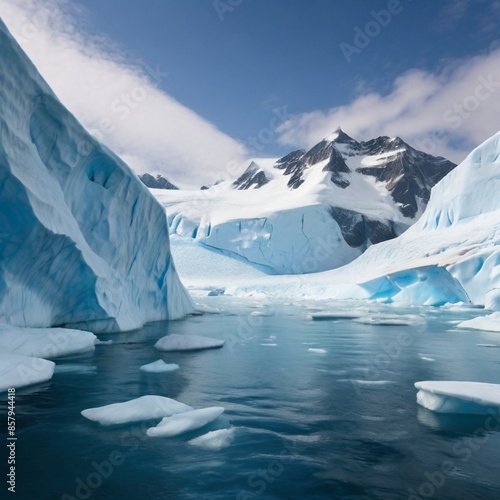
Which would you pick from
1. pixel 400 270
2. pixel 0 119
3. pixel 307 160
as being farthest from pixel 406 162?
pixel 0 119

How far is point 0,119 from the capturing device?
282 inches

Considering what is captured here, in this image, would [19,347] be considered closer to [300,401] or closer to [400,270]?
[300,401]

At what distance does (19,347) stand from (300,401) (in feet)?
15.0

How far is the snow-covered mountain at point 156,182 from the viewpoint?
10131 centimetres

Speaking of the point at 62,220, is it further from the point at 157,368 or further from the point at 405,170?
the point at 405,170

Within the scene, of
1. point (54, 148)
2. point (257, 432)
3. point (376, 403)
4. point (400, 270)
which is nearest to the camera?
point (257, 432)

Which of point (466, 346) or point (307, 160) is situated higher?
point (307, 160)

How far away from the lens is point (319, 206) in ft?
142

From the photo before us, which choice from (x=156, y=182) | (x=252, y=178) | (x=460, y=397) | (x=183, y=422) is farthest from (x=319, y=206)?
(x=156, y=182)

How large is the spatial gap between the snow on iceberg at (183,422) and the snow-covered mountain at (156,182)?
99392 millimetres

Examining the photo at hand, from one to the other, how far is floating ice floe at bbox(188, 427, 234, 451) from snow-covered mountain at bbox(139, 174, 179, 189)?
327 ft

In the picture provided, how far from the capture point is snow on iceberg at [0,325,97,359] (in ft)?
22.1

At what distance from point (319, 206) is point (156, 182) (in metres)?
68.0

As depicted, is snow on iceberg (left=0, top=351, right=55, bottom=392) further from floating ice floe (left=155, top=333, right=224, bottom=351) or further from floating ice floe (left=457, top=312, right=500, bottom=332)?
floating ice floe (left=457, top=312, right=500, bottom=332)
